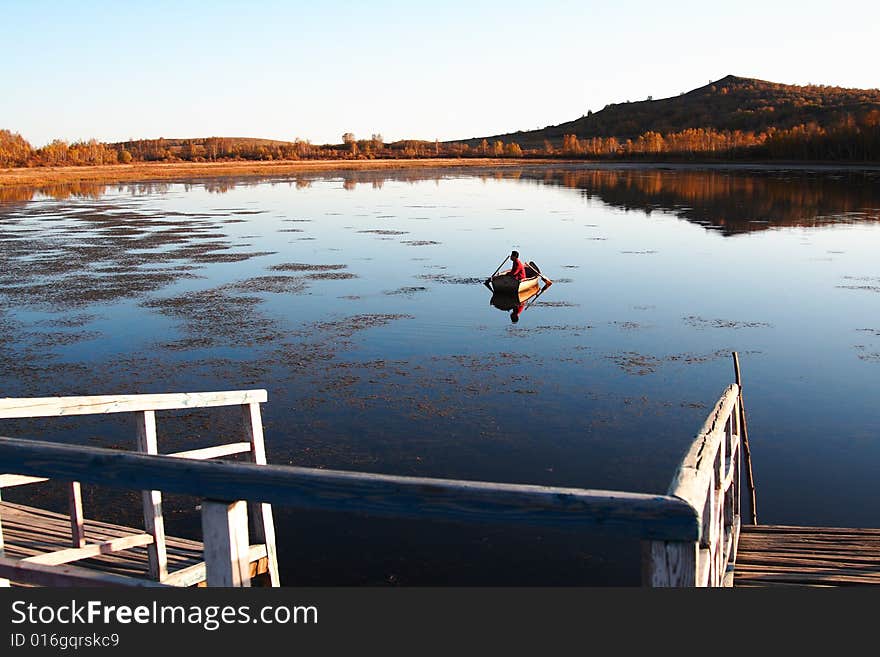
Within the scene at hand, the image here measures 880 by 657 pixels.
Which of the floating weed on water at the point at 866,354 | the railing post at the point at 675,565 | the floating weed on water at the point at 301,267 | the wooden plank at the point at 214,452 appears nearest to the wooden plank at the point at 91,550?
the wooden plank at the point at 214,452

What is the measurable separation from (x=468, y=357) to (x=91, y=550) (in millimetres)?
9010

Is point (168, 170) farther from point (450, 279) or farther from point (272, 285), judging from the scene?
point (450, 279)

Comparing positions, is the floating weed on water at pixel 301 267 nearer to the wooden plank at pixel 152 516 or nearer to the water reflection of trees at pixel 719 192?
the water reflection of trees at pixel 719 192

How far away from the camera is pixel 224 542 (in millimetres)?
2613

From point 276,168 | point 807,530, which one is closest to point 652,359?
point 807,530

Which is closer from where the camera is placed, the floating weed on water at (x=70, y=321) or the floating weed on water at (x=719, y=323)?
the floating weed on water at (x=719, y=323)

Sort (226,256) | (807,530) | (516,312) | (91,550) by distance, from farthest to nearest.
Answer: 1. (226,256)
2. (516,312)
3. (807,530)
4. (91,550)

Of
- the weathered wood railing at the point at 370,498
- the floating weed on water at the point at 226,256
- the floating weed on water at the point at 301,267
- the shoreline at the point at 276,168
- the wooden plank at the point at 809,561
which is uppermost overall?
→ the shoreline at the point at 276,168

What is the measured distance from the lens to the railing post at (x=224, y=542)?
259cm

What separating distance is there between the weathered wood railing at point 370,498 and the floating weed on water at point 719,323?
44.6 ft

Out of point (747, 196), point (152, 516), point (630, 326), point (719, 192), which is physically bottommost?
point (630, 326)

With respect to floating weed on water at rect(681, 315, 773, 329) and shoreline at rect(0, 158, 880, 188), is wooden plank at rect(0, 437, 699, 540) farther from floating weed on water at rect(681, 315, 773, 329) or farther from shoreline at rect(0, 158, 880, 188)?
shoreline at rect(0, 158, 880, 188)

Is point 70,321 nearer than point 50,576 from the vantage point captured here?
No

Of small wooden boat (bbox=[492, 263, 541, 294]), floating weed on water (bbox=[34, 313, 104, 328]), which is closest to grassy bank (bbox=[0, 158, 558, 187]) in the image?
floating weed on water (bbox=[34, 313, 104, 328])
